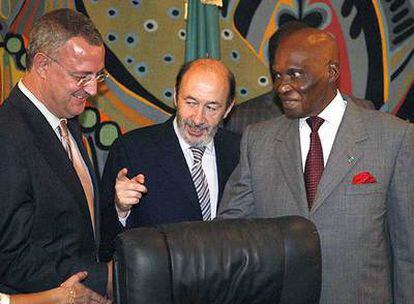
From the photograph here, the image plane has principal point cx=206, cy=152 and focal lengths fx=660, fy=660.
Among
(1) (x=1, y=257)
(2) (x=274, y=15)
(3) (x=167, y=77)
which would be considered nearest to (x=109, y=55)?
(3) (x=167, y=77)

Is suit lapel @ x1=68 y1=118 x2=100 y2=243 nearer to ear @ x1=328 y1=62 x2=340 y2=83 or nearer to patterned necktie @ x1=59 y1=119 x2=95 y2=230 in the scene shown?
patterned necktie @ x1=59 y1=119 x2=95 y2=230

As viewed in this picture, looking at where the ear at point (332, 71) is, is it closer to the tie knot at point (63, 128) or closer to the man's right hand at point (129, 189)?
the man's right hand at point (129, 189)

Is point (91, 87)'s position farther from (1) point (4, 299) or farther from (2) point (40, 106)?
(1) point (4, 299)

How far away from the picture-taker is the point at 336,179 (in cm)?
213

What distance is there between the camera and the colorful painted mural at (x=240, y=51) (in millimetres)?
4012

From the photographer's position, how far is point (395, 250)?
2.16 metres

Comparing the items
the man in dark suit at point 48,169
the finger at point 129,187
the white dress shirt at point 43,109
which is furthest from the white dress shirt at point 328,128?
the white dress shirt at point 43,109

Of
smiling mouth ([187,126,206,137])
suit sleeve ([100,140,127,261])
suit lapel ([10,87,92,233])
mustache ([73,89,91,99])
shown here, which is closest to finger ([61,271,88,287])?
suit lapel ([10,87,92,233])

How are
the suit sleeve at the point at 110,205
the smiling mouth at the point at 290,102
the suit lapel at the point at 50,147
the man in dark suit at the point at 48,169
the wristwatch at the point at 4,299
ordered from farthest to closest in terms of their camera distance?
1. the suit sleeve at the point at 110,205
2. the smiling mouth at the point at 290,102
3. the suit lapel at the point at 50,147
4. the man in dark suit at the point at 48,169
5. the wristwatch at the point at 4,299

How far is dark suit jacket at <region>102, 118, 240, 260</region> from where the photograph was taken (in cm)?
253

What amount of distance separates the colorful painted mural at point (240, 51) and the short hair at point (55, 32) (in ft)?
6.28

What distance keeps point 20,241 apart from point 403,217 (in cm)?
119

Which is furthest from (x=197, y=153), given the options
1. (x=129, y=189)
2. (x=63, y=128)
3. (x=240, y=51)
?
(x=240, y=51)

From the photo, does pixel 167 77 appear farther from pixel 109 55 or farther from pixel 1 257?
pixel 1 257
